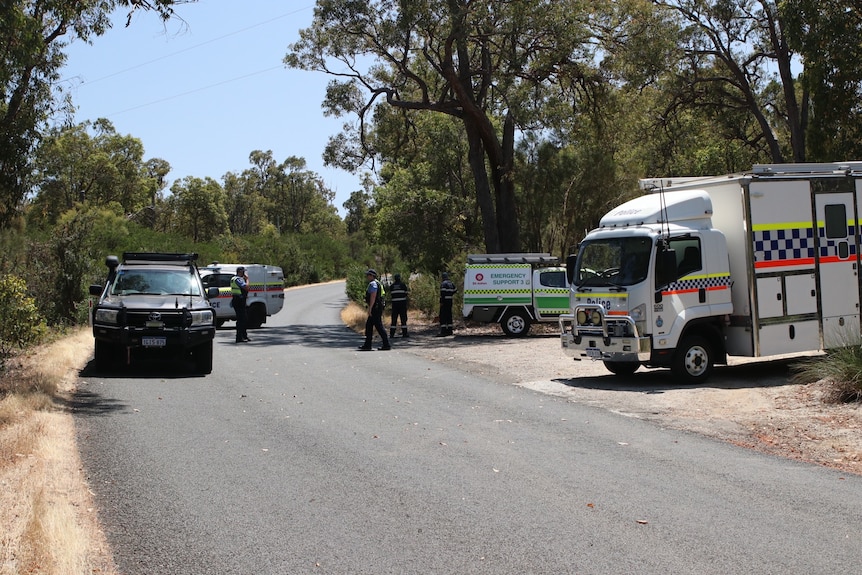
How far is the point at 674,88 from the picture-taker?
97.8 ft

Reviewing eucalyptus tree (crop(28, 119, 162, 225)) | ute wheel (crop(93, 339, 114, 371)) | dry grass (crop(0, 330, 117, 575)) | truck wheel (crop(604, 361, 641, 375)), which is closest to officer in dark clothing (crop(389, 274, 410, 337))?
truck wheel (crop(604, 361, 641, 375))

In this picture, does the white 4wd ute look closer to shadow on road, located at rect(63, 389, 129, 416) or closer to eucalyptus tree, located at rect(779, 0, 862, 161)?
shadow on road, located at rect(63, 389, 129, 416)

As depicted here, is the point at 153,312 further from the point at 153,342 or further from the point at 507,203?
the point at 507,203

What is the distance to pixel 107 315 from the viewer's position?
46.0 feet

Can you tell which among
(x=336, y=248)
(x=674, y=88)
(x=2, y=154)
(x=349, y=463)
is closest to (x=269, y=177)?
(x=336, y=248)

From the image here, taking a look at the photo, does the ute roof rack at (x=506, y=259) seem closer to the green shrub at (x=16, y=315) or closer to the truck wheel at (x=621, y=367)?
the truck wheel at (x=621, y=367)

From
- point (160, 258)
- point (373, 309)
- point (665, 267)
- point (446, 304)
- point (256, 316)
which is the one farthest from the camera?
point (256, 316)

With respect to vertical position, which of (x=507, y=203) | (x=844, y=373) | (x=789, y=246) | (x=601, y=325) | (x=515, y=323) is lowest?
(x=844, y=373)

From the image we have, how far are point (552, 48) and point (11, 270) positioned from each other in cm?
1650

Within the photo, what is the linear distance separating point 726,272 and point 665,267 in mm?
1227

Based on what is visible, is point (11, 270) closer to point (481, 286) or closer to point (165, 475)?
point (481, 286)

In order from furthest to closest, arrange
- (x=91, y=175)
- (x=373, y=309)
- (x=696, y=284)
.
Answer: (x=91, y=175) < (x=373, y=309) < (x=696, y=284)

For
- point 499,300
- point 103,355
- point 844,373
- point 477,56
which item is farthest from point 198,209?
point 844,373

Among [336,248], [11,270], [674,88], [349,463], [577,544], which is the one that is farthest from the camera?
[336,248]
